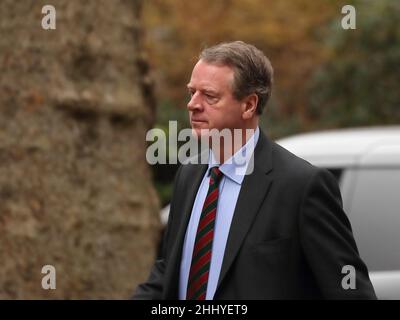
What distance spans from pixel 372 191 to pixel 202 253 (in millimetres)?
2124

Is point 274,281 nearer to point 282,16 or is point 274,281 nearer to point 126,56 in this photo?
point 126,56

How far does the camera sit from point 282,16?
687 inches

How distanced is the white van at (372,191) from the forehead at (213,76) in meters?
1.93

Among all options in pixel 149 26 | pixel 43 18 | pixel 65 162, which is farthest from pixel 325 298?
pixel 149 26

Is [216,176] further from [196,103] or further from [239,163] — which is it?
[196,103]

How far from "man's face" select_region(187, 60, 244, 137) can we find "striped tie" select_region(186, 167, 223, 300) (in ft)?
0.85

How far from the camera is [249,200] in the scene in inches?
131

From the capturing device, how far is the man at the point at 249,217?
3211 mm

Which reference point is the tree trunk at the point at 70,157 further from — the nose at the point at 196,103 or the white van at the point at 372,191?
the nose at the point at 196,103

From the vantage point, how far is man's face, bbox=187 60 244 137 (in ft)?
11.1

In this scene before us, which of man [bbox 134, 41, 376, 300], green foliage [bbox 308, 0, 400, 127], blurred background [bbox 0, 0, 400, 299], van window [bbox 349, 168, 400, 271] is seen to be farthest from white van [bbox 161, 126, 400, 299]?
green foliage [bbox 308, 0, 400, 127]

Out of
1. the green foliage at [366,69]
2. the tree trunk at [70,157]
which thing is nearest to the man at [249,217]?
the tree trunk at [70,157]

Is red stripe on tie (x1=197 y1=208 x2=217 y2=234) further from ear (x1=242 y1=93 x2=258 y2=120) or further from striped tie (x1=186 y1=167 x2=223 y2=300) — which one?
ear (x1=242 y1=93 x2=258 y2=120)
